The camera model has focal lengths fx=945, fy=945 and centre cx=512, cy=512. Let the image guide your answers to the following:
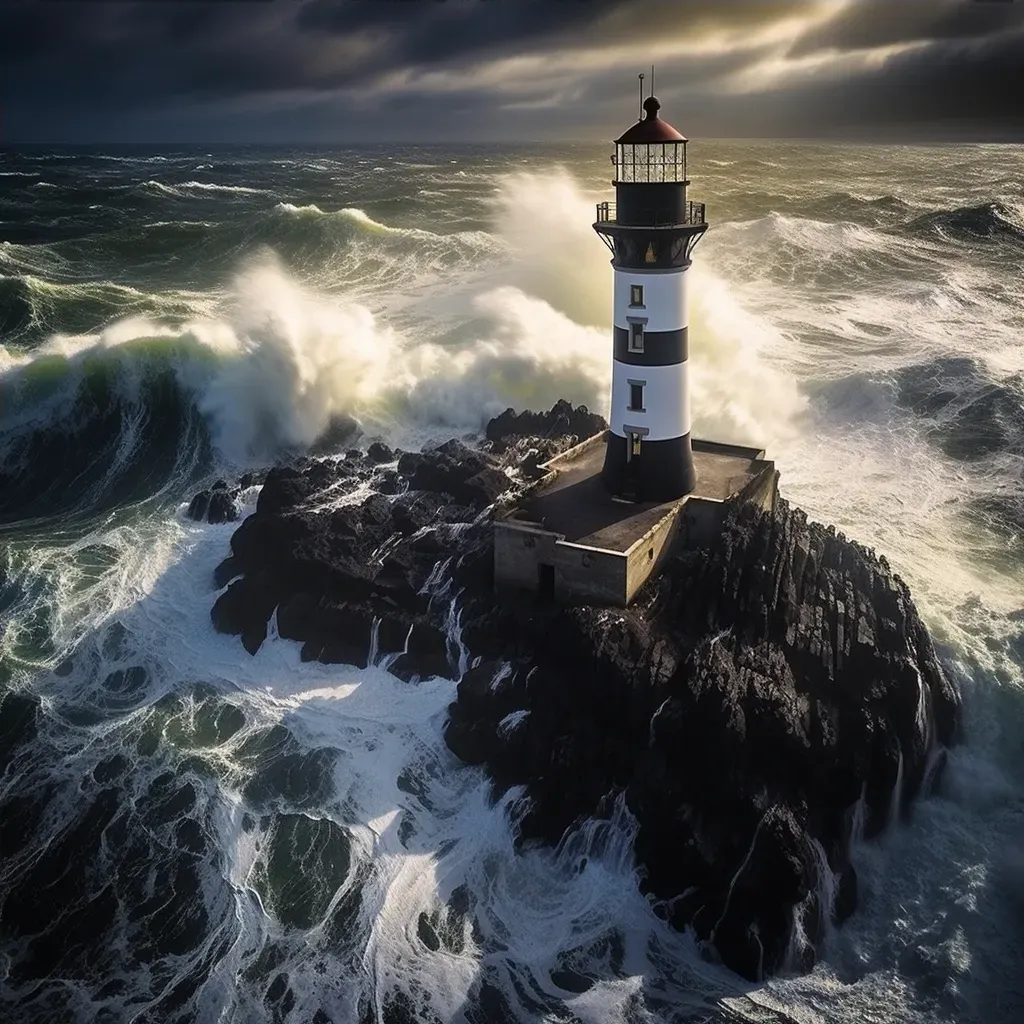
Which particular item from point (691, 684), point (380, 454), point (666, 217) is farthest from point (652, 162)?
point (380, 454)

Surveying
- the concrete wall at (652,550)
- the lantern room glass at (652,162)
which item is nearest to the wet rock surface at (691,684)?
the concrete wall at (652,550)

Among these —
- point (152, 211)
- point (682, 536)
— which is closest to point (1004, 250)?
point (682, 536)

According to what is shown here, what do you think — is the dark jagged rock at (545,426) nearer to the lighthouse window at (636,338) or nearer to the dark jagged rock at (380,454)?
the dark jagged rock at (380,454)

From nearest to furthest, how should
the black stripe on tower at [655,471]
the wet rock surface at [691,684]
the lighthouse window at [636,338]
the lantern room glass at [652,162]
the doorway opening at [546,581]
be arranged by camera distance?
1. the wet rock surface at [691,684]
2. the lantern room glass at [652,162]
3. the doorway opening at [546,581]
4. the lighthouse window at [636,338]
5. the black stripe on tower at [655,471]

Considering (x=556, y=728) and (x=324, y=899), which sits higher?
(x=556, y=728)

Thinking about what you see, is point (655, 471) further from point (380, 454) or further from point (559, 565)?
point (380, 454)

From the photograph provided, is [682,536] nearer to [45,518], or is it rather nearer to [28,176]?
[45,518]

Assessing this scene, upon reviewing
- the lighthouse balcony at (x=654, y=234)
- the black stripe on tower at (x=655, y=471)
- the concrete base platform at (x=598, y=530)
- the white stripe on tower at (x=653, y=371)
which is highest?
the lighthouse balcony at (x=654, y=234)

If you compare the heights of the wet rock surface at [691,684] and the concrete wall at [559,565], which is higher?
the concrete wall at [559,565]
